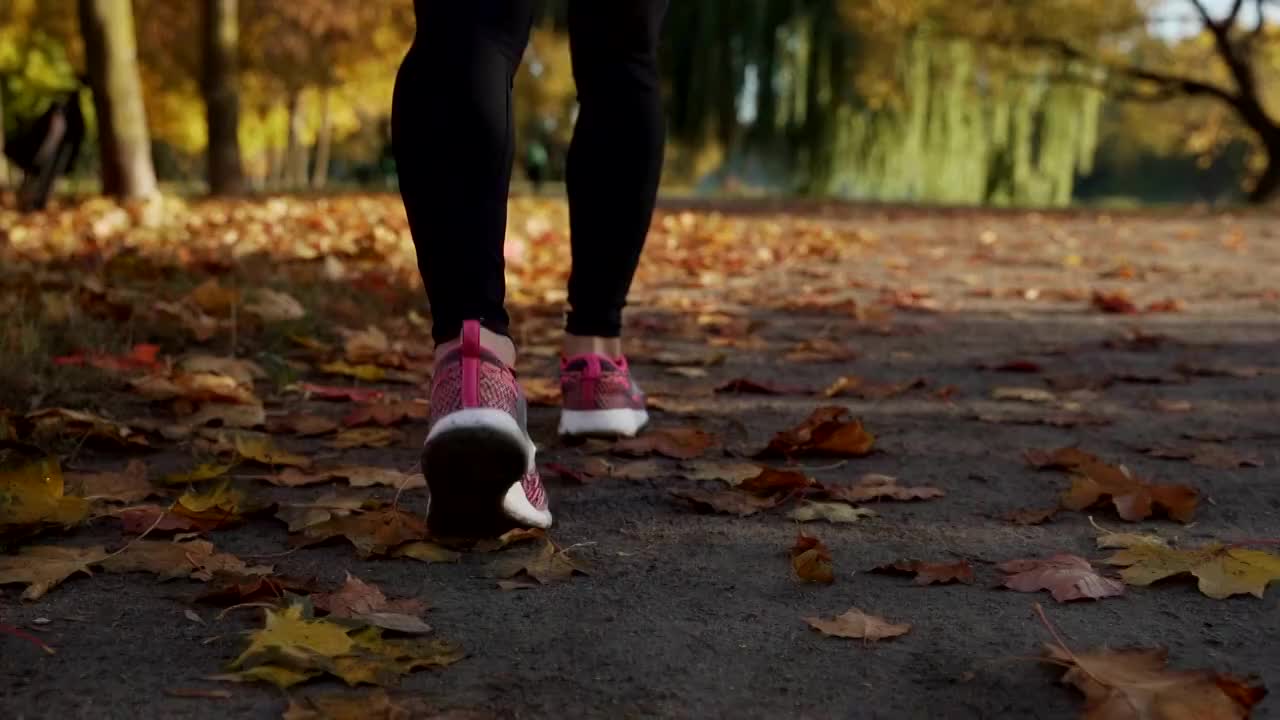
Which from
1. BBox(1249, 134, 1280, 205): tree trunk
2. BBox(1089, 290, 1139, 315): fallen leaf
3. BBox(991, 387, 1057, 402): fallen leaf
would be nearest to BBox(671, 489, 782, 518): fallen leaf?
BBox(991, 387, 1057, 402): fallen leaf

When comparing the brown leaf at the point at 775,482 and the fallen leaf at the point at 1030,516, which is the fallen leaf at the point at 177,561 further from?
the fallen leaf at the point at 1030,516

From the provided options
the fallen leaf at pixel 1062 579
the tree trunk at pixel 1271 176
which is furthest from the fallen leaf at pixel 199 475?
the tree trunk at pixel 1271 176

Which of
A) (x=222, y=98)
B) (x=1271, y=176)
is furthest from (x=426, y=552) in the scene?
(x=1271, y=176)

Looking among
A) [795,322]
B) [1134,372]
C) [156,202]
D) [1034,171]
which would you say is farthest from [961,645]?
[1034,171]

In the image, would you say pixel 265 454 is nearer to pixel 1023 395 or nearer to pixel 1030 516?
pixel 1030 516

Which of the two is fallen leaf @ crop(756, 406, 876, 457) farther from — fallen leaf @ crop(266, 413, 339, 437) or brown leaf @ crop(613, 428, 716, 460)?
fallen leaf @ crop(266, 413, 339, 437)

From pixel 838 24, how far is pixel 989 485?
63.9ft

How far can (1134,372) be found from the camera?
3576 mm

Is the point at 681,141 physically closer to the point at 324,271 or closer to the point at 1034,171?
the point at 1034,171

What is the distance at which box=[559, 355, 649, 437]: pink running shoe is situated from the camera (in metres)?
2.49

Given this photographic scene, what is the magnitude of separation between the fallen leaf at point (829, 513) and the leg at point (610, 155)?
0.60 m

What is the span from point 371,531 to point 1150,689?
1.02 meters

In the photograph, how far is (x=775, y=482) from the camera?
2.14 meters

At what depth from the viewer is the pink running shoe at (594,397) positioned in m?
2.49
